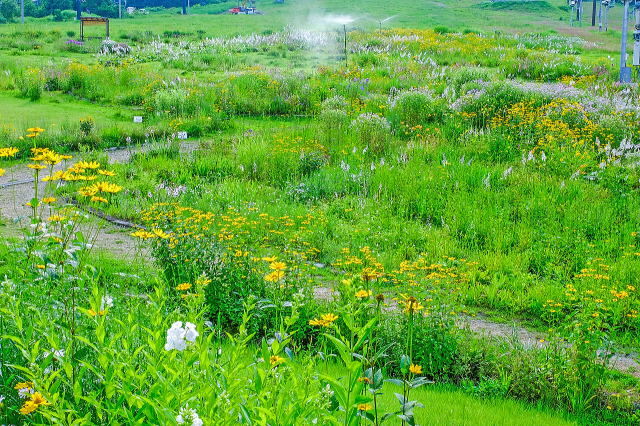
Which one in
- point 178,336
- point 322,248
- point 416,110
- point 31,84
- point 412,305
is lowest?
point 322,248

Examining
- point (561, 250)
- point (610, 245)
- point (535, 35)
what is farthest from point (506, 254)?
point (535, 35)

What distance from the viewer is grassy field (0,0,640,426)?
105 inches

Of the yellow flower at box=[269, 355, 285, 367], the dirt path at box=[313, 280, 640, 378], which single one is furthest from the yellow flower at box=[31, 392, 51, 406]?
the dirt path at box=[313, 280, 640, 378]

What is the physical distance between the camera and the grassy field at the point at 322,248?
266cm

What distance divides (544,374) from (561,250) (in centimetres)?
305

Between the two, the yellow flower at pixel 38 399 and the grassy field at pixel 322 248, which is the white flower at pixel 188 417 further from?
the yellow flower at pixel 38 399

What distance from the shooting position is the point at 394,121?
13.5m

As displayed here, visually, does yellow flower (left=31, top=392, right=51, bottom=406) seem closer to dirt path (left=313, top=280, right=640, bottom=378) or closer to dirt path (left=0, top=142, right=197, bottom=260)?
dirt path (left=313, top=280, right=640, bottom=378)

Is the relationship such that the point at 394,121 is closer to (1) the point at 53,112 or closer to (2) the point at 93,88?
(1) the point at 53,112

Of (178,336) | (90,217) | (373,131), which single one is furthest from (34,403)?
(373,131)

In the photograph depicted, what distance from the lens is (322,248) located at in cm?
766

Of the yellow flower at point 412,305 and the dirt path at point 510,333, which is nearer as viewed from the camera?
the yellow flower at point 412,305

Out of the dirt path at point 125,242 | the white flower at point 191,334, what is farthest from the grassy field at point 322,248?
the dirt path at point 125,242

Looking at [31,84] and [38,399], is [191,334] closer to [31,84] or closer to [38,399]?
[38,399]
